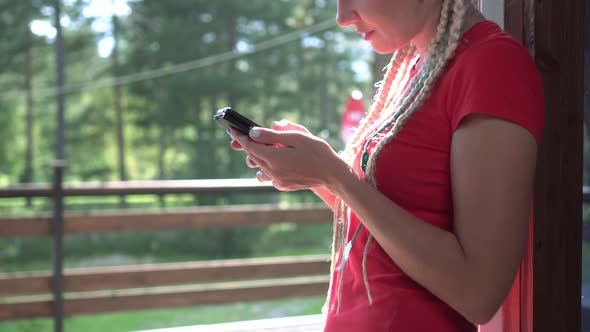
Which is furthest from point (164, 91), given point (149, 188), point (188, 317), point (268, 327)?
point (268, 327)

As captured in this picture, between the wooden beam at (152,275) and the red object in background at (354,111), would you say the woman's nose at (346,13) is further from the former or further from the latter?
the red object in background at (354,111)

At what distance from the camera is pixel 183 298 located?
4273 mm

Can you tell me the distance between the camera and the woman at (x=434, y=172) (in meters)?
0.63

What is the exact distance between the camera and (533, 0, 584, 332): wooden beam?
35.4 inches

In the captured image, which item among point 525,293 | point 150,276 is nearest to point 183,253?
point 150,276

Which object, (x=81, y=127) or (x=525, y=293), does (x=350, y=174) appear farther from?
(x=81, y=127)

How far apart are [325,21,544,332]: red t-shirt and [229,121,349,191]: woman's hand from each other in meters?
0.06

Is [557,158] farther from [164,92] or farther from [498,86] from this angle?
[164,92]

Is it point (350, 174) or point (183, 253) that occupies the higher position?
point (350, 174)

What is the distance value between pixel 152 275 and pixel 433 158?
3875mm

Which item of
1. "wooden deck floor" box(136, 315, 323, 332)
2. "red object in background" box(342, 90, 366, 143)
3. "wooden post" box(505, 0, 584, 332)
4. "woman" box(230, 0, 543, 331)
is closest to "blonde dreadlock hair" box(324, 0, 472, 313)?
"woman" box(230, 0, 543, 331)

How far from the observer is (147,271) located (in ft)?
14.1

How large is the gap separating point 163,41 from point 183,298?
37.4 feet

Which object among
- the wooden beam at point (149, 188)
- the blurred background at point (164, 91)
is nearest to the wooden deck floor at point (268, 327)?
the wooden beam at point (149, 188)
